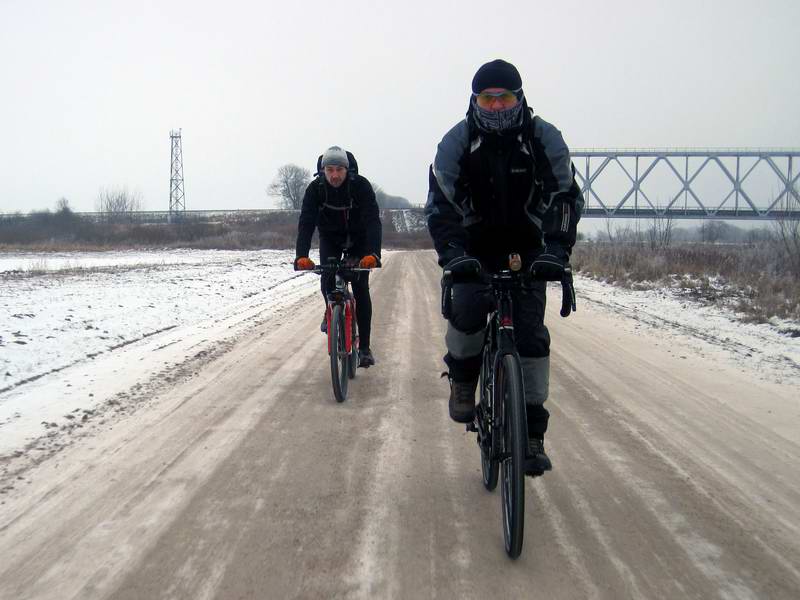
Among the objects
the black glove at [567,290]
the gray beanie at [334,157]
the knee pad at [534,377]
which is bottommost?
the knee pad at [534,377]

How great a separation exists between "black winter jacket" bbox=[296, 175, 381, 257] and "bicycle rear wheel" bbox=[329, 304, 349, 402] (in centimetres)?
72

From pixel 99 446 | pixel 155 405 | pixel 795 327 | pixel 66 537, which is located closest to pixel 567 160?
pixel 66 537

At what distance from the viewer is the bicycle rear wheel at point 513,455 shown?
2.52 metres

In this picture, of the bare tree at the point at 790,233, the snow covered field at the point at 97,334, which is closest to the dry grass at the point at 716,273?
the bare tree at the point at 790,233

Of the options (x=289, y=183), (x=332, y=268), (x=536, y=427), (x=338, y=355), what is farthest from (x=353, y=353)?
(x=289, y=183)

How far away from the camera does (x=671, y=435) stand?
13.9 feet

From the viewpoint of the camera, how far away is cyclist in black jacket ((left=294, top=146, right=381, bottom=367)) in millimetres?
5637

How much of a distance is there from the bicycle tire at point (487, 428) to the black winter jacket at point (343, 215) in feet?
9.33

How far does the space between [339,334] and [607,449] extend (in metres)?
2.37

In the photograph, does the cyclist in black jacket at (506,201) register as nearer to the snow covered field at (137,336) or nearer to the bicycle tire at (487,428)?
the bicycle tire at (487,428)

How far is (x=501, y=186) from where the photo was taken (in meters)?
2.98

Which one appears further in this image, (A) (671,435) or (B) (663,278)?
(B) (663,278)

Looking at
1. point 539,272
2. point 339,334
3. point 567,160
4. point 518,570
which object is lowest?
point 518,570

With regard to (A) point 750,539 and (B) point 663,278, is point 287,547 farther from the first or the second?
(B) point 663,278
